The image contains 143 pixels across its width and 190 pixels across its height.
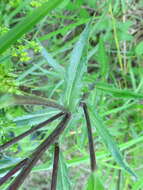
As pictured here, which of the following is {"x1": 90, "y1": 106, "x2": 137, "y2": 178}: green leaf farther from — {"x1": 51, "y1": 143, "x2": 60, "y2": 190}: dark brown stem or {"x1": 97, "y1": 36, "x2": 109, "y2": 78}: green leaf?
{"x1": 97, "y1": 36, "x2": 109, "y2": 78}: green leaf

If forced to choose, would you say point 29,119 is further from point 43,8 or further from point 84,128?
point 43,8

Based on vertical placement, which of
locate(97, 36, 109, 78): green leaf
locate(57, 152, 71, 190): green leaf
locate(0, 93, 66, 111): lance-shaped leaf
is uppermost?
locate(97, 36, 109, 78): green leaf

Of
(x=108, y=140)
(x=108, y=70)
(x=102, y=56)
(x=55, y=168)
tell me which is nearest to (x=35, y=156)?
(x=55, y=168)

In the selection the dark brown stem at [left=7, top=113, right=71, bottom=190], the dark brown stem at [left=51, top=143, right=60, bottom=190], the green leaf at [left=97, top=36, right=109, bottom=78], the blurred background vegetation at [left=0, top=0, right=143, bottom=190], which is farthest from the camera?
the blurred background vegetation at [left=0, top=0, right=143, bottom=190]

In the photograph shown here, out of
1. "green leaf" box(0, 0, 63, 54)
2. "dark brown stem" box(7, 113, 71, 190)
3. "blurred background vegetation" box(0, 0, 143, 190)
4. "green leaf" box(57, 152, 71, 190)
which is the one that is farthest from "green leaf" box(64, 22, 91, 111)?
"blurred background vegetation" box(0, 0, 143, 190)

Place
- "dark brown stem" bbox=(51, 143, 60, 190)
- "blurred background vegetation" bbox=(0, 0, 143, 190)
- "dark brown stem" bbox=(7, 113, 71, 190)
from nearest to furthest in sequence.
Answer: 1. "dark brown stem" bbox=(7, 113, 71, 190)
2. "dark brown stem" bbox=(51, 143, 60, 190)
3. "blurred background vegetation" bbox=(0, 0, 143, 190)

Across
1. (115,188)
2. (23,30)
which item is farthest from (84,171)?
(23,30)

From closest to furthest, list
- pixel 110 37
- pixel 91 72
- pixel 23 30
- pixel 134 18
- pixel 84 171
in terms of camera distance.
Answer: pixel 23 30
pixel 110 37
pixel 134 18
pixel 91 72
pixel 84 171

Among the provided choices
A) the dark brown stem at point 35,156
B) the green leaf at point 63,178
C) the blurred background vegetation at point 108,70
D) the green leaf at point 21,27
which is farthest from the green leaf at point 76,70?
the blurred background vegetation at point 108,70
